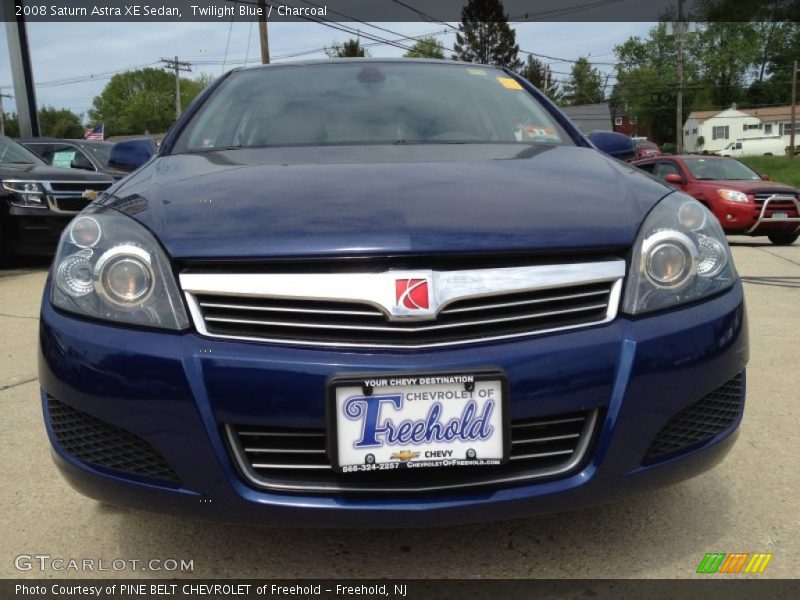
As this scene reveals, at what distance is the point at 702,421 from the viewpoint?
180 centimetres

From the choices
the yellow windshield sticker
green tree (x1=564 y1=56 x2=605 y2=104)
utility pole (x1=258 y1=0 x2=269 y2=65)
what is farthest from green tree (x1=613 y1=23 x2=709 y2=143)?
the yellow windshield sticker

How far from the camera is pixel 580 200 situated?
6.24 ft

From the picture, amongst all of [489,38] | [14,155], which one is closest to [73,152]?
[14,155]

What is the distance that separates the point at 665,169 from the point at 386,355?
11.8 metres

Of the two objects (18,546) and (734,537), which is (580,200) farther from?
(18,546)

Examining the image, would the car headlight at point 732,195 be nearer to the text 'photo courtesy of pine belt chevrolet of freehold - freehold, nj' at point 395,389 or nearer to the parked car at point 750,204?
the parked car at point 750,204

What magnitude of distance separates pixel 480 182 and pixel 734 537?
116 cm

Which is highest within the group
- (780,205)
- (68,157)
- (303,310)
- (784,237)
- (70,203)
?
(68,157)

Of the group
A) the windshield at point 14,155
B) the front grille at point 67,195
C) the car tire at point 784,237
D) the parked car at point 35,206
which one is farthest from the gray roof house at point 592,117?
the parked car at point 35,206

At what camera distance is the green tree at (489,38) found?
210 feet

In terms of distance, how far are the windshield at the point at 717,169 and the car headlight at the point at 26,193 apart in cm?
919

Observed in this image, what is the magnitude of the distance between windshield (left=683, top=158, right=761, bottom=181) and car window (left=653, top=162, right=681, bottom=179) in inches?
6.7

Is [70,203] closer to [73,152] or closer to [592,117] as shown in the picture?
[73,152]

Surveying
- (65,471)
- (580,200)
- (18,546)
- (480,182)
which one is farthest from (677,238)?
(18,546)
